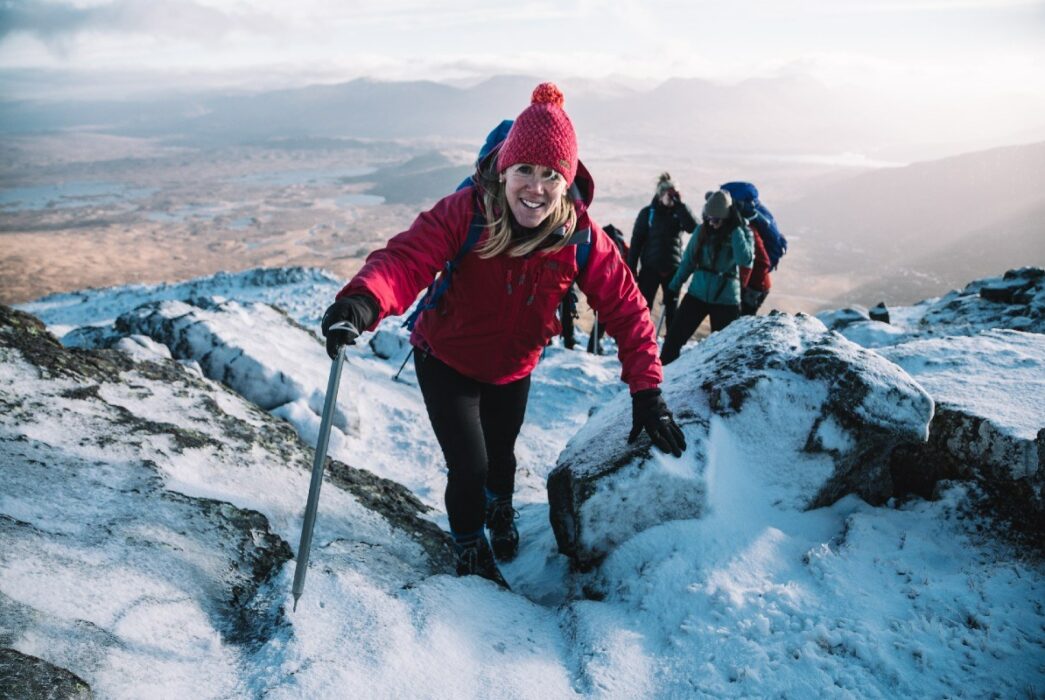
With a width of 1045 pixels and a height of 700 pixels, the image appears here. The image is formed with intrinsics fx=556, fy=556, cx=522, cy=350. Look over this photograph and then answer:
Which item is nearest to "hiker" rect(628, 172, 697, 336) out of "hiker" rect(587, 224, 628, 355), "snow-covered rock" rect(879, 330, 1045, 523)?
"hiker" rect(587, 224, 628, 355)

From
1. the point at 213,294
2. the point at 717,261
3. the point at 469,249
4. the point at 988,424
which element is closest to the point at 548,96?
the point at 469,249

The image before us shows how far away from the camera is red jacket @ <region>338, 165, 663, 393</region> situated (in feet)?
9.32

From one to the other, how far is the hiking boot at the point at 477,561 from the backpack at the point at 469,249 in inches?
54.6

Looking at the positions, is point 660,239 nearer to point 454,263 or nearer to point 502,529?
point 502,529

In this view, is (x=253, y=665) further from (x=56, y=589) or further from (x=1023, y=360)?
(x=1023, y=360)

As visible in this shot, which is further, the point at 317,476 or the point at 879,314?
the point at 879,314

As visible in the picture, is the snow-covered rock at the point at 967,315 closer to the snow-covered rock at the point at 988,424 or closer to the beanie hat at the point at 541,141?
the snow-covered rock at the point at 988,424

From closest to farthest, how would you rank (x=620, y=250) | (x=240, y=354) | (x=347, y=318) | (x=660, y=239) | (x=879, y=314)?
(x=347, y=318) < (x=240, y=354) < (x=660, y=239) < (x=620, y=250) < (x=879, y=314)

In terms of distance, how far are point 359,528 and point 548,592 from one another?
1.23 metres

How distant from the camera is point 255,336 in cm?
686

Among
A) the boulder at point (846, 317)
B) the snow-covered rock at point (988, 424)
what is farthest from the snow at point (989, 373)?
the boulder at point (846, 317)

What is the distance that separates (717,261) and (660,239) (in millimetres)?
2614

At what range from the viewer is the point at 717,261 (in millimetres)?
6902

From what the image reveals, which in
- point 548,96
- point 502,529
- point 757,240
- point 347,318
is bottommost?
point 502,529
